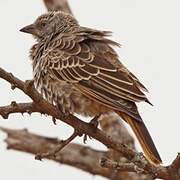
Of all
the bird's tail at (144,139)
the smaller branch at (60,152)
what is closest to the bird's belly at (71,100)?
the bird's tail at (144,139)

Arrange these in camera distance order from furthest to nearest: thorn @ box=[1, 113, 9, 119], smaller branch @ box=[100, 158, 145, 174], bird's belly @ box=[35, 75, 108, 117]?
1. bird's belly @ box=[35, 75, 108, 117]
2. thorn @ box=[1, 113, 9, 119]
3. smaller branch @ box=[100, 158, 145, 174]

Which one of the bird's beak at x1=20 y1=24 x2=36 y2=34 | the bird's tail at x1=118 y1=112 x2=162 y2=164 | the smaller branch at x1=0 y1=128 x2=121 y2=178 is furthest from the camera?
the smaller branch at x1=0 y1=128 x2=121 y2=178

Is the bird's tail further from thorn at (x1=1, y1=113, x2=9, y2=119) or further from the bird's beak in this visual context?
Answer: the bird's beak

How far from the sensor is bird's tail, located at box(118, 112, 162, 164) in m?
4.63

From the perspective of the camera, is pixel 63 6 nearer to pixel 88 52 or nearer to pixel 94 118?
pixel 88 52

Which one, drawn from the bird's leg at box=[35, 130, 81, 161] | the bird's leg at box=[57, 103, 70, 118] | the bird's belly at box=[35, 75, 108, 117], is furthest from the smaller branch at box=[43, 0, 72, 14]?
the bird's leg at box=[35, 130, 81, 161]

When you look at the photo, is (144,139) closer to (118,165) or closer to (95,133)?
(95,133)

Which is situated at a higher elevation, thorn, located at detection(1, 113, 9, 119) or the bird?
thorn, located at detection(1, 113, 9, 119)

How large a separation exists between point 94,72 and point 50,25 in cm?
133

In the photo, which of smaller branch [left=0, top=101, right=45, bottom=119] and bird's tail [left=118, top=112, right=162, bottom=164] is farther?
bird's tail [left=118, top=112, right=162, bottom=164]

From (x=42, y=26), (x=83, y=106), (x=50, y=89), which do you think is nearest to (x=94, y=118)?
(x=83, y=106)

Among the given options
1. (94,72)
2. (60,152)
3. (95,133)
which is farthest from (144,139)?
(60,152)

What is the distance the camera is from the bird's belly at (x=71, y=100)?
16.5ft

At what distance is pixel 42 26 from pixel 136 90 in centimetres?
174
